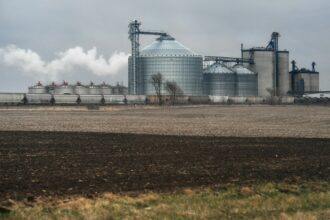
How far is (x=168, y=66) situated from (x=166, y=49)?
5881mm

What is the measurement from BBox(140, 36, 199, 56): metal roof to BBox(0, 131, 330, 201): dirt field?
161662mm

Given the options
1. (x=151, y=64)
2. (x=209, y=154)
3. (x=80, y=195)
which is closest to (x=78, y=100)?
(x=151, y=64)

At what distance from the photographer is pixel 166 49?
193 meters

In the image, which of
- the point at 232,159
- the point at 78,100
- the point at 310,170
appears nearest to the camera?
the point at 310,170

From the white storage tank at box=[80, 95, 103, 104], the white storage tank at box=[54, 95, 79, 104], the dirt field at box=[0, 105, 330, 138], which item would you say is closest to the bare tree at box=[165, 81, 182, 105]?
the white storage tank at box=[80, 95, 103, 104]

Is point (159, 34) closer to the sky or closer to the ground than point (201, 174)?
closer to the sky

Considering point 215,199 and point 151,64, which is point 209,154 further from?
point 151,64

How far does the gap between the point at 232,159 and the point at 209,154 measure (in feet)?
7.73

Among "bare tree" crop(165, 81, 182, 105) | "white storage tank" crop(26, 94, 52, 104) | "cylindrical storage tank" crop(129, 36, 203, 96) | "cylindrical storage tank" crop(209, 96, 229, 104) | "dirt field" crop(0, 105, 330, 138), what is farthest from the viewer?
"cylindrical storage tank" crop(129, 36, 203, 96)

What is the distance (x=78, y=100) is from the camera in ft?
538

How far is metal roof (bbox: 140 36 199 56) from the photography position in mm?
192250

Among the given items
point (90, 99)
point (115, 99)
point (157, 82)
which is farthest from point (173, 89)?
point (90, 99)

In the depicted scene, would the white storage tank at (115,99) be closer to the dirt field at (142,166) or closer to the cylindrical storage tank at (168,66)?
the cylindrical storage tank at (168,66)

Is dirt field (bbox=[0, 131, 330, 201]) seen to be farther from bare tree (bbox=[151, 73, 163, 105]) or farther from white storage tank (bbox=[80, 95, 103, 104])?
bare tree (bbox=[151, 73, 163, 105])
